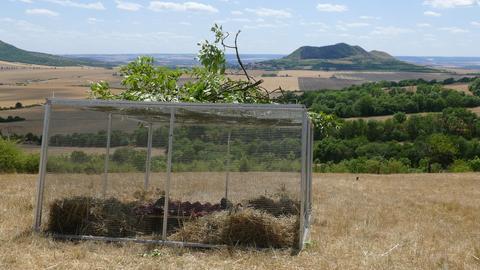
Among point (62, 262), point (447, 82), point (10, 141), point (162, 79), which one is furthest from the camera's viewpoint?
point (447, 82)

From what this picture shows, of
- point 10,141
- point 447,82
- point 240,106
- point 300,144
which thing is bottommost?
point 10,141

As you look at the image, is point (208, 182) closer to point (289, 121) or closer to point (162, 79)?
point (289, 121)

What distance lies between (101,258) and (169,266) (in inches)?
36.6

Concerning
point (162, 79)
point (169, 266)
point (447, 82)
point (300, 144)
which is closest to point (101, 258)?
point (169, 266)

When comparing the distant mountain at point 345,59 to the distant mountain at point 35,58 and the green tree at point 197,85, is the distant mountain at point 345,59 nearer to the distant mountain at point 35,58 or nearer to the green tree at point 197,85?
the distant mountain at point 35,58

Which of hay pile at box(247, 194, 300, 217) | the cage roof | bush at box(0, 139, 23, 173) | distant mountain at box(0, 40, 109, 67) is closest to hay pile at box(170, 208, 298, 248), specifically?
hay pile at box(247, 194, 300, 217)

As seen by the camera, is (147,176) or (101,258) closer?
(101,258)

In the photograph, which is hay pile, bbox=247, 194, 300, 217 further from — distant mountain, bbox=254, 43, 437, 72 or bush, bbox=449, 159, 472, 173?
distant mountain, bbox=254, 43, 437, 72

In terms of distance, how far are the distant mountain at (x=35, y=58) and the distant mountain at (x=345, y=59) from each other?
4282cm

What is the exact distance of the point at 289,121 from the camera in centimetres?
898

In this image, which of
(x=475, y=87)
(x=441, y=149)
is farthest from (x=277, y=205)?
(x=475, y=87)

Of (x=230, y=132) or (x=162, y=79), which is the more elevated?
(x=162, y=79)

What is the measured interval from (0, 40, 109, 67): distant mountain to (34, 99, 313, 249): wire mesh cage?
6612 cm

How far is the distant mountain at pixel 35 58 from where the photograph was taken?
248 ft
